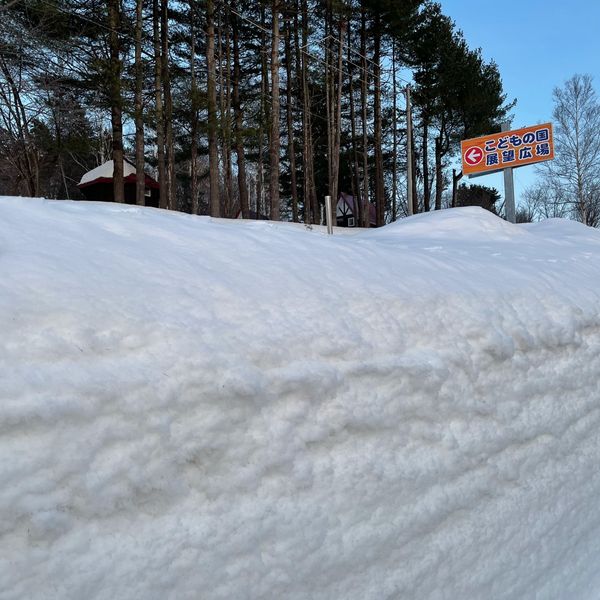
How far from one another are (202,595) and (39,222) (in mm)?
963

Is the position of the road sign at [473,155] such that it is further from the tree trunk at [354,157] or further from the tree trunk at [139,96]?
the tree trunk at [139,96]

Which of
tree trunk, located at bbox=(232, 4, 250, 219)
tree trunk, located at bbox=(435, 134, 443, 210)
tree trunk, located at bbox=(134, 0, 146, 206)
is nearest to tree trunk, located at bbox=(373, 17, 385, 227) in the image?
tree trunk, located at bbox=(232, 4, 250, 219)

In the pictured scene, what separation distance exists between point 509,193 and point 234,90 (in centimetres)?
989

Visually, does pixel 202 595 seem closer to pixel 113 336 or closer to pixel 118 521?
pixel 118 521

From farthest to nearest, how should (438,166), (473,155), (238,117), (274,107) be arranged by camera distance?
1. (438,166)
2. (238,117)
3. (473,155)
4. (274,107)

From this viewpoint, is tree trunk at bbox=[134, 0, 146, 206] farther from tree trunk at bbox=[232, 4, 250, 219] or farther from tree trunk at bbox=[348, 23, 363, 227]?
tree trunk at bbox=[348, 23, 363, 227]

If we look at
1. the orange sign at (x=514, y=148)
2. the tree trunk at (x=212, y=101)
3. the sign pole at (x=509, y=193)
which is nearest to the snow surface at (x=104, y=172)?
the tree trunk at (x=212, y=101)

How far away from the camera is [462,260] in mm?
2092

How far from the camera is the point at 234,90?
17000mm

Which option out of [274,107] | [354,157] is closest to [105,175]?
[274,107]

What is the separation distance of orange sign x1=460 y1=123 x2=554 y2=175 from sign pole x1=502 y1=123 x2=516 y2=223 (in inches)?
10.0

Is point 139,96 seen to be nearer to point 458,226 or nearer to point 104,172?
point 104,172

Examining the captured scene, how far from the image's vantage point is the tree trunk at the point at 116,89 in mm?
10508

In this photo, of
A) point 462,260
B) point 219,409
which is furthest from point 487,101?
point 219,409
